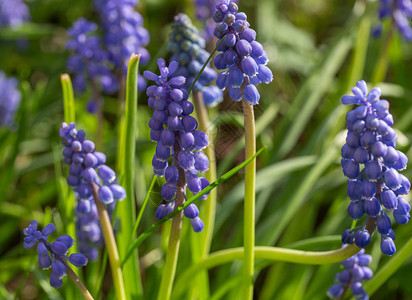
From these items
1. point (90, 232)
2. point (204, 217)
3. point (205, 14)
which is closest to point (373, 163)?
point (204, 217)

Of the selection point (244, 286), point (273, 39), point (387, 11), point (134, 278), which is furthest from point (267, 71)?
point (273, 39)

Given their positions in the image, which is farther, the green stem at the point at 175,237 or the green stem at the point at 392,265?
the green stem at the point at 392,265

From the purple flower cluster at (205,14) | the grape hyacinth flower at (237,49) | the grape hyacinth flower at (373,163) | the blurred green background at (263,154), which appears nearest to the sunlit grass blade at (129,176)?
the blurred green background at (263,154)

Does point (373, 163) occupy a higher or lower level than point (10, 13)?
higher

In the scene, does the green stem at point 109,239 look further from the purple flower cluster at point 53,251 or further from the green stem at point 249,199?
the green stem at point 249,199

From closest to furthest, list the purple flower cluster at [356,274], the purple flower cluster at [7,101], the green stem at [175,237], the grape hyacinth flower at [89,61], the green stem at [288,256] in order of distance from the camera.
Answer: the green stem at [175,237]
the green stem at [288,256]
the purple flower cluster at [356,274]
the grape hyacinth flower at [89,61]
the purple flower cluster at [7,101]

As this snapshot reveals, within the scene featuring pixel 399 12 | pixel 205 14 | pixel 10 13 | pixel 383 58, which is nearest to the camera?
pixel 399 12

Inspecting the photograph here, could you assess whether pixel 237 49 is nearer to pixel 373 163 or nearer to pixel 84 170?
pixel 373 163

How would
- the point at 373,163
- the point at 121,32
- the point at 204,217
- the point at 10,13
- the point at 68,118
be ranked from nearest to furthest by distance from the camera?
the point at 373,163 → the point at 68,118 → the point at 204,217 → the point at 121,32 → the point at 10,13
